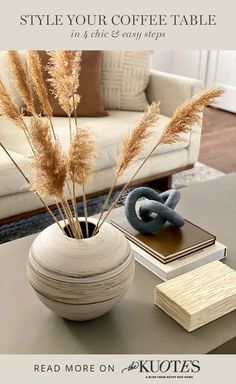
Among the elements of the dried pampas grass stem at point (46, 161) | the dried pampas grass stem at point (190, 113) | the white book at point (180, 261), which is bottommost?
the white book at point (180, 261)

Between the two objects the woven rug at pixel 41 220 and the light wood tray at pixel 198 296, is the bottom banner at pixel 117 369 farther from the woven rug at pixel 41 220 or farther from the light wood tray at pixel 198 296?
the woven rug at pixel 41 220

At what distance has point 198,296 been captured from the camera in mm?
940

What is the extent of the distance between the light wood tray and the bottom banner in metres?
0.10

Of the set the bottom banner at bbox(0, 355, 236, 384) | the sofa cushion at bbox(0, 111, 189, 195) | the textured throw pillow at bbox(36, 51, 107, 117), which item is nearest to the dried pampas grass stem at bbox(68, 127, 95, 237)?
the bottom banner at bbox(0, 355, 236, 384)

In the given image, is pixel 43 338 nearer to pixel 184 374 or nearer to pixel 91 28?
pixel 184 374

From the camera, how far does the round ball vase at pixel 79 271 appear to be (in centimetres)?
81

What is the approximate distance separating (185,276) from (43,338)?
32cm

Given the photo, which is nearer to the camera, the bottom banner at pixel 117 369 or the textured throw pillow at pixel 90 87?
the bottom banner at pixel 117 369

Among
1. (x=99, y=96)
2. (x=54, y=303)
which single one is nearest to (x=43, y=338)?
(x=54, y=303)

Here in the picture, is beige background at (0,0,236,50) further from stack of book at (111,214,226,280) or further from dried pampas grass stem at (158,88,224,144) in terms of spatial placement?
stack of book at (111,214,226,280)

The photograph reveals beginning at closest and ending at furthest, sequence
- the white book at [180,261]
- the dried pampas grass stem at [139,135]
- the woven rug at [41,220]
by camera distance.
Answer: the dried pampas grass stem at [139,135] → the white book at [180,261] → the woven rug at [41,220]

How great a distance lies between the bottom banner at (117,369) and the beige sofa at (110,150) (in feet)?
2.81

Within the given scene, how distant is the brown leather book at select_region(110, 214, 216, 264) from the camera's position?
107 cm

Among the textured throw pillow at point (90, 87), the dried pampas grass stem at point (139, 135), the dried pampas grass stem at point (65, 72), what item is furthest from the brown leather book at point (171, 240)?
the textured throw pillow at point (90, 87)
